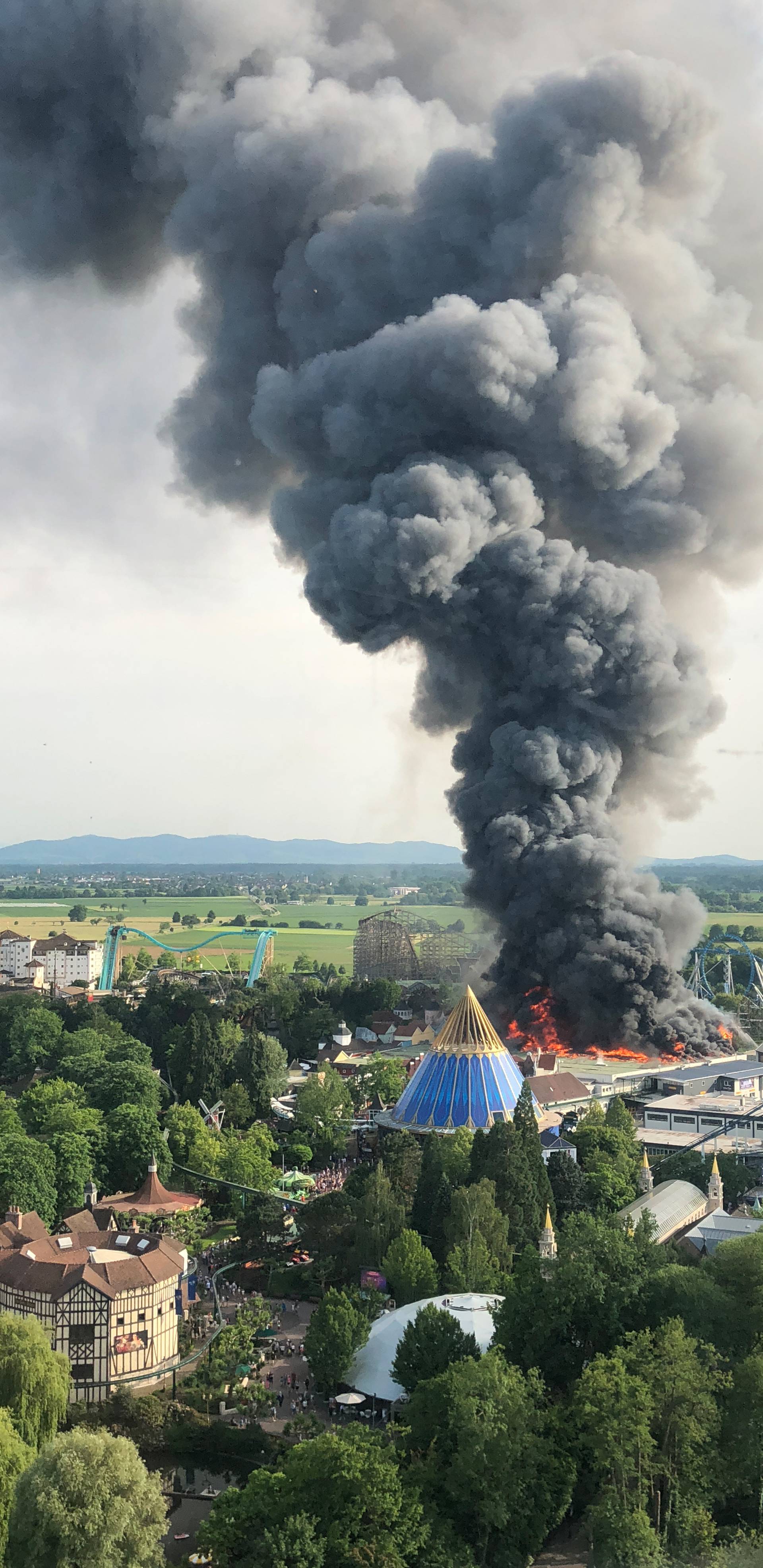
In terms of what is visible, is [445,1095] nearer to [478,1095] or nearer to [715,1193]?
[478,1095]

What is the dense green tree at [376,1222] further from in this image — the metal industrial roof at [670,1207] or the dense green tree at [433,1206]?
the metal industrial roof at [670,1207]

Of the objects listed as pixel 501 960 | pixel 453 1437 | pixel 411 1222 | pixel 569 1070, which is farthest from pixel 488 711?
pixel 453 1437

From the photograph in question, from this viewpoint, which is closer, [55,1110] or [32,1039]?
[55,1110]

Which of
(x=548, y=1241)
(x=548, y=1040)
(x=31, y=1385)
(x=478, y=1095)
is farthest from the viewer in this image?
(x=548, y=1040)

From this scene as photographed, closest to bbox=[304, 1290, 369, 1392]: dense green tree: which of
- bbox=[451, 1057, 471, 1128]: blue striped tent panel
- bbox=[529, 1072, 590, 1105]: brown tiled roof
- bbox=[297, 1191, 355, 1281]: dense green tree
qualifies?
bbox=[297, 1191, 355, 1281]: dense green tree

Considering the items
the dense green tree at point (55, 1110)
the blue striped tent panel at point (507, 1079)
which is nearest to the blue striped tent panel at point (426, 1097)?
the blue striped tent panel at point (507, 1079)

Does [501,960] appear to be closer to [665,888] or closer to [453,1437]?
[453,1437]

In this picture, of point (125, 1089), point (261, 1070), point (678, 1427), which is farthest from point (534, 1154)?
point (261, 1070)
